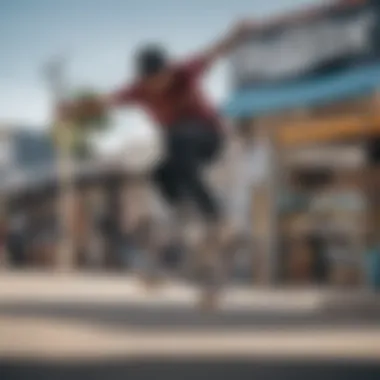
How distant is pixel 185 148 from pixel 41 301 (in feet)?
2.76

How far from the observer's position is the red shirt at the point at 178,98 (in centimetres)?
374

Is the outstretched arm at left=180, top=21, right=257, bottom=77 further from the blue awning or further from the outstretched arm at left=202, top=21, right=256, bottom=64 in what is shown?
the blue awning

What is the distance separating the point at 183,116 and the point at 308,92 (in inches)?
14.1

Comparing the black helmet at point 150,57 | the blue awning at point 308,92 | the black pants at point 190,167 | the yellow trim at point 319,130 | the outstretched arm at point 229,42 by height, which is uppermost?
the outstretched arm at point 229,42

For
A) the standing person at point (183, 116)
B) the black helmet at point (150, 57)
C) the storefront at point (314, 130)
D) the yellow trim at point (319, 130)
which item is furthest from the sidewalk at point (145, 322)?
the black helmet at point (150, 57)

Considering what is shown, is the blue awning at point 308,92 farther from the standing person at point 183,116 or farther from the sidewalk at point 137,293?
the sidewalk at point 137,293

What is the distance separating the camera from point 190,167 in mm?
3758

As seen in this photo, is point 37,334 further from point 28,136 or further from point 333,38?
point 333,38

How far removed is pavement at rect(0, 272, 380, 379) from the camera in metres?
3.91

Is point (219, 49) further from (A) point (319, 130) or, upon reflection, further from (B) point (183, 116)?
(A) point (319, 130)

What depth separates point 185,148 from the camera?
148 inches

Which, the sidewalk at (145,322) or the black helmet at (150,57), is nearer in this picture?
the black helmet at (150,57)

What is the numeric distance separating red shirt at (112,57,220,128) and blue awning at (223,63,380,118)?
0.29ft

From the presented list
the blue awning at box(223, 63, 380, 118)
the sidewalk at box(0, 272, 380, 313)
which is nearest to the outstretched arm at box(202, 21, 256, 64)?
the blue awning at box(223, 63, 380, 118)
